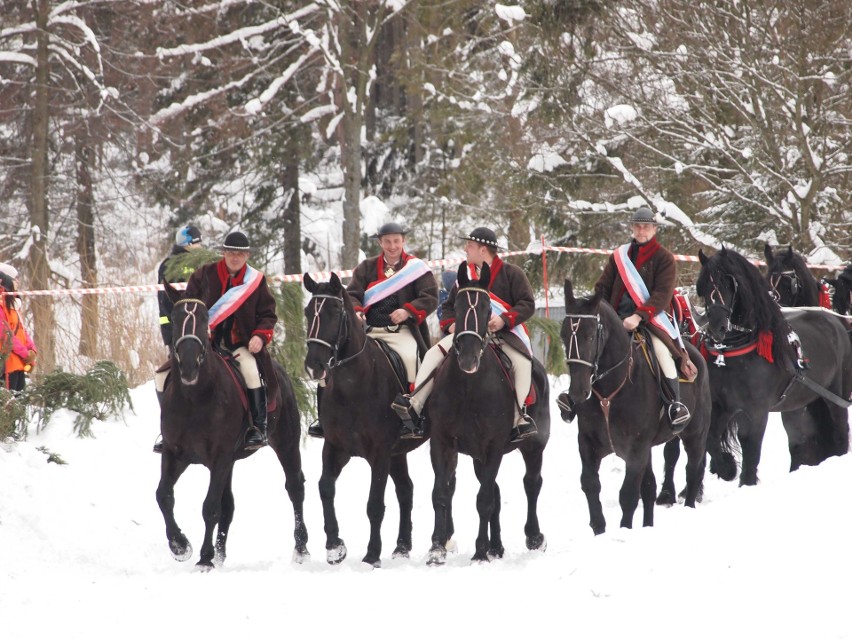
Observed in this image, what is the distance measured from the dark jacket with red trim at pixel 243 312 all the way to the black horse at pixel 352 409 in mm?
593

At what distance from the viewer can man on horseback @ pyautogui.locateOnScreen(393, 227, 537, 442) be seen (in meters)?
9.00

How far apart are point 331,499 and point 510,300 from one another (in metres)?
2.25

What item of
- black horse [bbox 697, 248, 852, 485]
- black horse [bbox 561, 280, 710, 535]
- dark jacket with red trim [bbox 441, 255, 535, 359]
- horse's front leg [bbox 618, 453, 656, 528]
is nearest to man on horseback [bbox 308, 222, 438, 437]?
dark jacket with red trim [bbox 441, 255, 535, 359]

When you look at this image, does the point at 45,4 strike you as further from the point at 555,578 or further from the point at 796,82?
the point at 555,578

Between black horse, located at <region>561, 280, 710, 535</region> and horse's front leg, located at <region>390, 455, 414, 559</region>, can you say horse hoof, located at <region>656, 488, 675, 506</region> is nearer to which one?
black horse, located at <region>561, 280, 710, 535</region>

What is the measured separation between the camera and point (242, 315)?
31.0 feet

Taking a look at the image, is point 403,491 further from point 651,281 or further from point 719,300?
point 719,300

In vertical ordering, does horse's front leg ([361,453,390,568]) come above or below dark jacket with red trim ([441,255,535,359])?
below

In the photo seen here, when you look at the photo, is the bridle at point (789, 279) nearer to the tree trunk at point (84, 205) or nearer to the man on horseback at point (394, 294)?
the man on horseback at point (394, 294)

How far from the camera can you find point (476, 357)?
8406 mm

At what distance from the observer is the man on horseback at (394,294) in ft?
31.4

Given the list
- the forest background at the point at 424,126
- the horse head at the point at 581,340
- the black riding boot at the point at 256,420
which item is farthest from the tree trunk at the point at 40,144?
the horse head at the point at 581,340

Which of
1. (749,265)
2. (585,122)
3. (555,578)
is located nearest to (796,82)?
(585,122)

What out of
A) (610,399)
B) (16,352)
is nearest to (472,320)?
(610,399)
